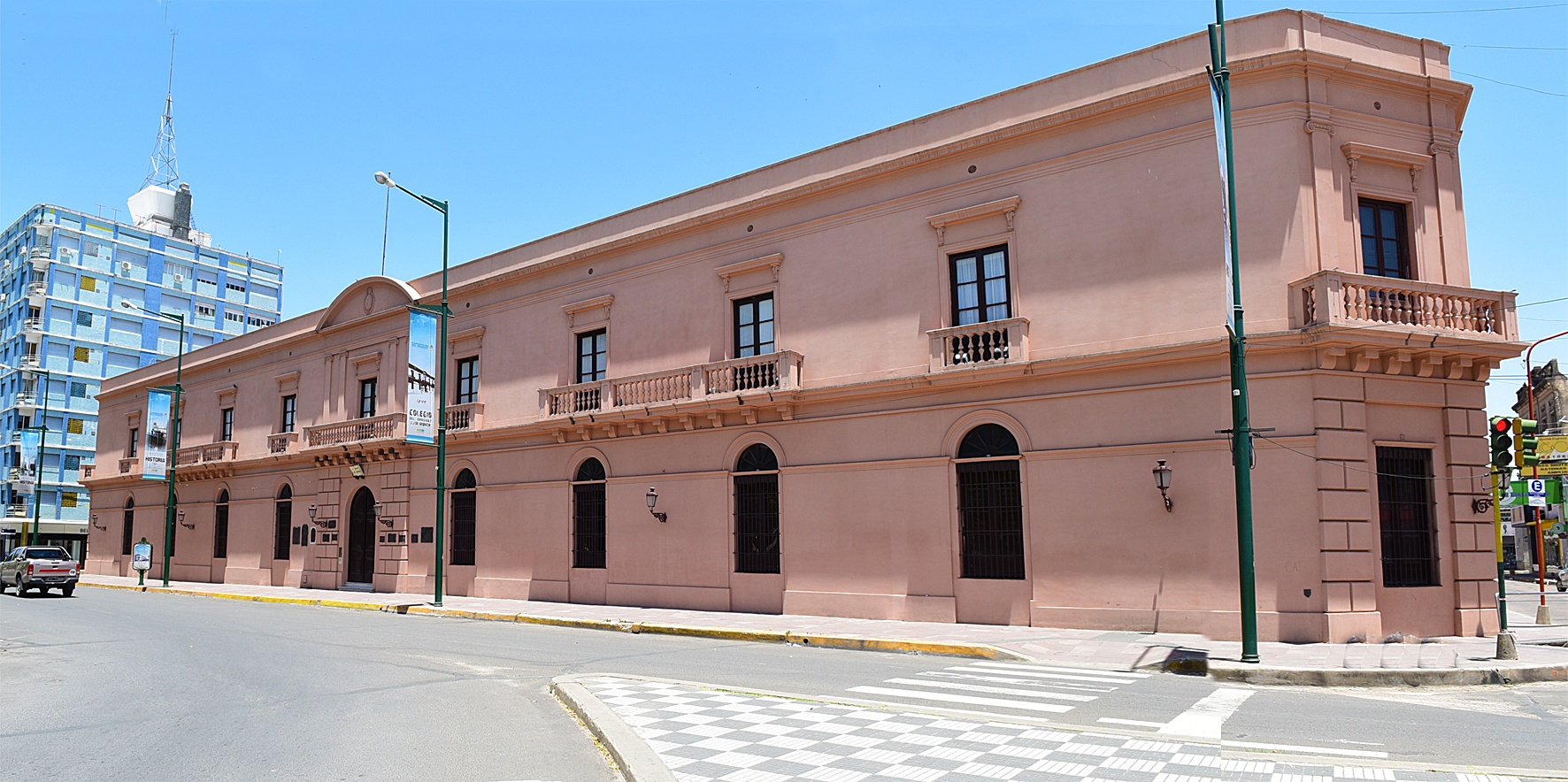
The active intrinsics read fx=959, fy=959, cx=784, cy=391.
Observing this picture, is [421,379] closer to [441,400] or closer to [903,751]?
[441,400]

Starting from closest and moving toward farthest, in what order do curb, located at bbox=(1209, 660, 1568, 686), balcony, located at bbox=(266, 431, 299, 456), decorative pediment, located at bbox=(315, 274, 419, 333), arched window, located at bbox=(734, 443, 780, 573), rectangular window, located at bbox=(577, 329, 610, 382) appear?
1. curb, located at bbox=(1209, 660, 1568, 686)
2. arched window, located at bbox=(734, 443, 780, 573)
3. rectangular window, located at bbox=(577, 329, 610, 382)
4. decorative pediment, located at bbox=(315, 274, 419, 333)
5. balcony, located at bbox=(266, 431, 299, 456)

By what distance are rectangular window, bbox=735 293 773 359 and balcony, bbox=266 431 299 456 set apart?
19.4m

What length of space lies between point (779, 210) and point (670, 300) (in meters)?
3.62

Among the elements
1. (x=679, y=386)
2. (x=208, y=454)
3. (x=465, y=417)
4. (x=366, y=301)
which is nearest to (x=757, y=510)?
(x=679, y=386)

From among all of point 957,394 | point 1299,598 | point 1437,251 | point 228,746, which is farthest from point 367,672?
point 1437,251

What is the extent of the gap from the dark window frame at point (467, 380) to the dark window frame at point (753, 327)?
9.75m

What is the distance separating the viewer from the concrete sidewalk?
11.5 m

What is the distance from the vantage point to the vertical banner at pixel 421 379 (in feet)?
80.8

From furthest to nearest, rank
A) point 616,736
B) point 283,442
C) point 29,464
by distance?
point 29,464
point 283,442
point 616,736

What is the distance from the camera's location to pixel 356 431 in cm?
3034

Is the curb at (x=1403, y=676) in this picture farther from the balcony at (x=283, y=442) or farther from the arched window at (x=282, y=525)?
the arched window at (x=282, y=525)

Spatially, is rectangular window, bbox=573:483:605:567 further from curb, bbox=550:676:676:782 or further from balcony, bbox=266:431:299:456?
balcony, bbox=266:431:299:456

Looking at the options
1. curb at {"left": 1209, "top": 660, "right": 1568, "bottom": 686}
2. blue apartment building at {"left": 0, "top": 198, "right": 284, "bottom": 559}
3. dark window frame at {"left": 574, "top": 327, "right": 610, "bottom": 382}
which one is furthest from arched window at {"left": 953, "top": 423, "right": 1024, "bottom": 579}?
blue apartment building at {"left": 0, "top": 198, "right": 284, "bottom": 559}

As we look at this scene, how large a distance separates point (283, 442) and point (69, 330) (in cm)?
4199
